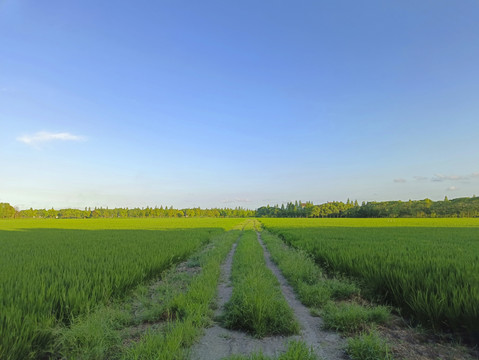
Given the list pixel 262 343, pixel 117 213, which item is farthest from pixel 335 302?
pixel 117 213

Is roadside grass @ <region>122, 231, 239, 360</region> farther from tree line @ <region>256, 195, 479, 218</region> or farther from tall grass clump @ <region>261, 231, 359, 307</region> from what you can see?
tree line @ <region>256, 195, 479, 218</region>

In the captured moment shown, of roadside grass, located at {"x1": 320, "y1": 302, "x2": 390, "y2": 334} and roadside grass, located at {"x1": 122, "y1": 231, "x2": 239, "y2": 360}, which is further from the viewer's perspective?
roadside grass, located at {"x1": 320, "y1": 302, "x2": 390, "y2": 334}

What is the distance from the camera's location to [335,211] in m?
135

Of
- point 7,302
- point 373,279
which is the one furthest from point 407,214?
point 7,302

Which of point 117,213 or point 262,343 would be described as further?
point 117,213

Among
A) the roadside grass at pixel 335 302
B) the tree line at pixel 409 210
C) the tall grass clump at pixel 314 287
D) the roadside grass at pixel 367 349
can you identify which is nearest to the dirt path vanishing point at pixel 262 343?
the roadside grass at pixel 367 349

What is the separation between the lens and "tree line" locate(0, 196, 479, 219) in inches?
3659

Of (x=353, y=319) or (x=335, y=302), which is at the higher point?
(x=353, y=319)

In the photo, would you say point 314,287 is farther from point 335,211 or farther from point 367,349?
point 335,211

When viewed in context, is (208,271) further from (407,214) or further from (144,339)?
(407,214)

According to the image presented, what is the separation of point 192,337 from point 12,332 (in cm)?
234

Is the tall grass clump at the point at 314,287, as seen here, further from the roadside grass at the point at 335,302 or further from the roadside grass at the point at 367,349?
the roadside grass at the point at 367,349

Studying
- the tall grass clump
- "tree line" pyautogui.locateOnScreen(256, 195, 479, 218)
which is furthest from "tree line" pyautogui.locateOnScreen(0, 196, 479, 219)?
the tall grass clump

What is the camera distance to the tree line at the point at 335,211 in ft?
305
